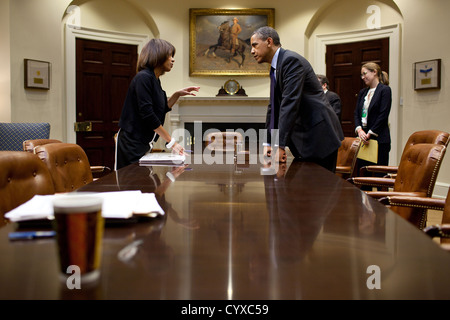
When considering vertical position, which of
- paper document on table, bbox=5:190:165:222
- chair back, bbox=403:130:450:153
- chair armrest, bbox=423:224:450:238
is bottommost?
chair armrest, bbox=423:224:450:238

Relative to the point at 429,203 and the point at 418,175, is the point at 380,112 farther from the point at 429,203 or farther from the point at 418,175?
the point at 429,203

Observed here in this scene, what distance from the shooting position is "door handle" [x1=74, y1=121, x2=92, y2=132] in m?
7.49

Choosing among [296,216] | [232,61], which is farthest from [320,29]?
[296,216]

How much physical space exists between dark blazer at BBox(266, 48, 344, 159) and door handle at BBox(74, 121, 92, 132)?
525 centimetres

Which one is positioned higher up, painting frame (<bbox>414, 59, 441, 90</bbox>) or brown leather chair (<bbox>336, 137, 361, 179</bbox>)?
painting frame (<bbox>414, 59, 441, 90</bbox>)

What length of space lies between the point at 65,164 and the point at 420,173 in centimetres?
185

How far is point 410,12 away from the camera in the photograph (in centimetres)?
665

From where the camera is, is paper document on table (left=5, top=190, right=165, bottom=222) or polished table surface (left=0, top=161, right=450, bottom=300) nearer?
polished table surface (left=0, top=161, right=450, bottom=300)

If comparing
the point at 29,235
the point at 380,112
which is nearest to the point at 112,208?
the point at 29,235

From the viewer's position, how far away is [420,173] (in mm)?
A: 2252

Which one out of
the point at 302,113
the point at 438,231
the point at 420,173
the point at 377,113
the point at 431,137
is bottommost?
the point at 438,231

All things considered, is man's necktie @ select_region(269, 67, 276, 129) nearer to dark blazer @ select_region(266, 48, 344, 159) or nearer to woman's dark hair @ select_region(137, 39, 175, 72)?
dark blazer @ select_region(266, 48, 344, 159)

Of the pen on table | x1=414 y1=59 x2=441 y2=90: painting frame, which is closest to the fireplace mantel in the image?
x1=414 y1=59 x2=441 y2=90: painting frame
